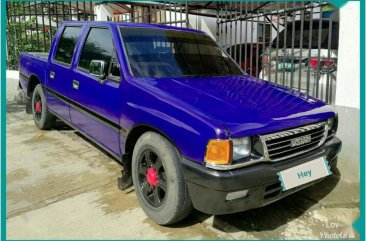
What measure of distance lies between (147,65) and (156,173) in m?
1.05

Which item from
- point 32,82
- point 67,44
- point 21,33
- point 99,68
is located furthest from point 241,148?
point 21,33

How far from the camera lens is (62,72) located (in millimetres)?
4500

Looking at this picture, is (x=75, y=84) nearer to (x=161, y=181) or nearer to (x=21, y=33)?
(x=161, y=181)

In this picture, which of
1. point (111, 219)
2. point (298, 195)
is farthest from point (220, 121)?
point (298, 195)

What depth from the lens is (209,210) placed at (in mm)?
2527

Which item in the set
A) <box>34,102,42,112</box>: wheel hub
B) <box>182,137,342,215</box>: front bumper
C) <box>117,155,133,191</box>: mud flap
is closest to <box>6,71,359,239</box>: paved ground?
<box>117,155,133,191</box>: mud flap

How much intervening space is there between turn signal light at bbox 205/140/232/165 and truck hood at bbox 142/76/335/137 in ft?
0.31

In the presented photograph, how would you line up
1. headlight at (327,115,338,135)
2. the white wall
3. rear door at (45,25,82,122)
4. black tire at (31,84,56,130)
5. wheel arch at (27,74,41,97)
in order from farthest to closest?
wheel arch at (27,74,41,97)
black tire at (31,84,56,130)
rear door at (45,25,82,122)
the white wall
headlight at (327,115,338,135)

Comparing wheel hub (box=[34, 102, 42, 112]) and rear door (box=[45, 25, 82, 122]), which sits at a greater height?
rear door (box=[45, 25, 82, 122])

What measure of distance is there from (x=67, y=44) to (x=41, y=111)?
55.9 inches

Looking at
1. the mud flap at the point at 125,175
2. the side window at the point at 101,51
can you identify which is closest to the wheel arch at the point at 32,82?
the side window at the point at 101,51

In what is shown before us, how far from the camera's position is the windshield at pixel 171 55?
11.0 feet

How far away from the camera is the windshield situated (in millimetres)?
3348

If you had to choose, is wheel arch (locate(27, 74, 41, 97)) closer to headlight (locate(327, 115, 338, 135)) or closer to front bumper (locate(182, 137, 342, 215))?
front bumper (locate(182, 137, 342, 215))
